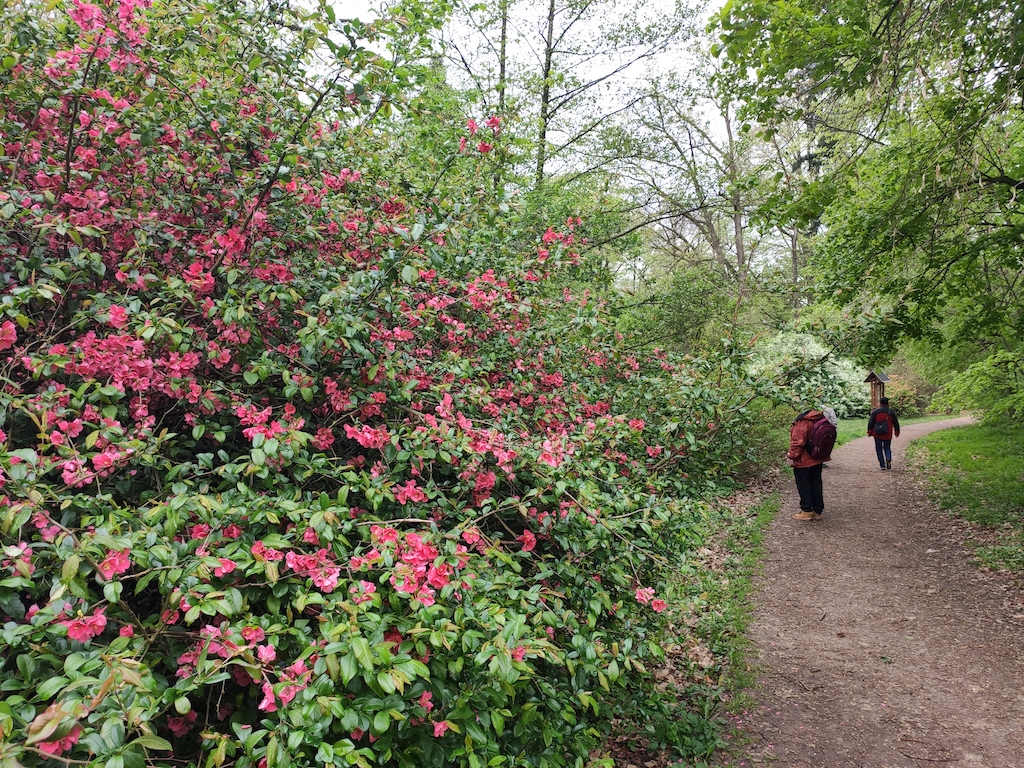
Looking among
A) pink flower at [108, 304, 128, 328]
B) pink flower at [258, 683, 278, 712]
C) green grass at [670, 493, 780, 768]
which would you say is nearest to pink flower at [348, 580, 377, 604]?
pink flower at [258, 683, 278, 712]

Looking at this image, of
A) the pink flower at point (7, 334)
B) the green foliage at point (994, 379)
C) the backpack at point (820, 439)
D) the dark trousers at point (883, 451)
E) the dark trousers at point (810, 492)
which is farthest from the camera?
the dark trousers at point (883, 451)

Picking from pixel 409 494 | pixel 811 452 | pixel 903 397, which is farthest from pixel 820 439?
pixel 903 397

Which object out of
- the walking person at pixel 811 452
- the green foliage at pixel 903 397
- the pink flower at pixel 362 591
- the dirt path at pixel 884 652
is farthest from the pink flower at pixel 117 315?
the green foliage at pixel 903 397

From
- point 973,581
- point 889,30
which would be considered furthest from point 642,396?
point 973,581

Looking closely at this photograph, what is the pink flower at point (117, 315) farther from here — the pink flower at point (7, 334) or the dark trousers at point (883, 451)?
the dark trousers at point (883, 451)

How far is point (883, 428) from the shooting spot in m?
10.3

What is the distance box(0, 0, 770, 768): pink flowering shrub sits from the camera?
146cm

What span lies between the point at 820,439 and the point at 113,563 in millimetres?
7436

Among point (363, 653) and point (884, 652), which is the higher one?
point (363, 653)

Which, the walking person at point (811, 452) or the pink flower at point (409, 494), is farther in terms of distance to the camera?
the walking person at point (811, 452)

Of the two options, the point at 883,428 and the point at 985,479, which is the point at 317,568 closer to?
the point at 985,479

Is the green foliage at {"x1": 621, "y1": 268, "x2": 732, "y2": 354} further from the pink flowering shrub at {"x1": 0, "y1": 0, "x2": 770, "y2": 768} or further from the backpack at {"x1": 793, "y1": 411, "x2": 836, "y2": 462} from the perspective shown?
the pink flowering shrub at {"x1": 0, "y1": 0, "x2": 770, "y2": 768}

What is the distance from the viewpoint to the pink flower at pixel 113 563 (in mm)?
1416

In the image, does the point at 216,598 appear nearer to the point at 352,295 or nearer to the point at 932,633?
the point at 352,295
